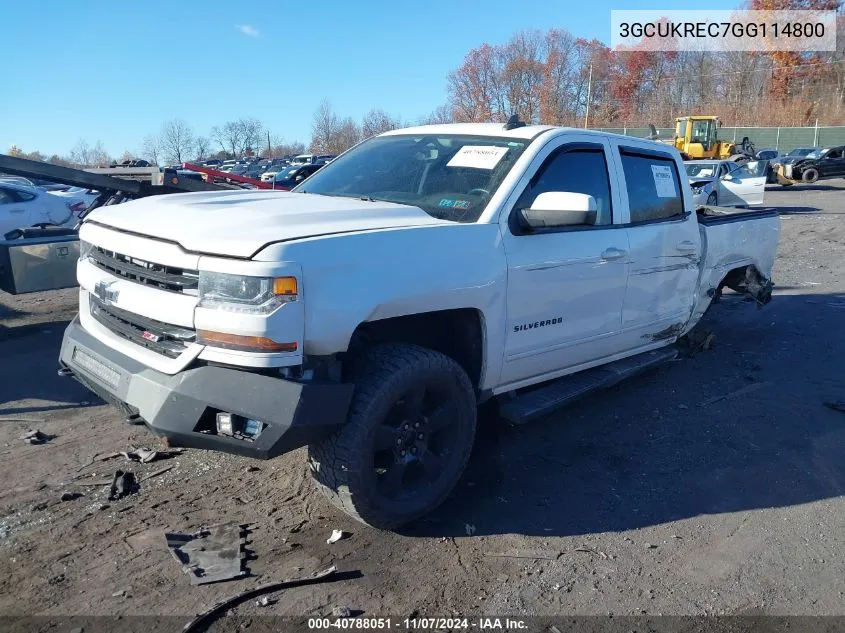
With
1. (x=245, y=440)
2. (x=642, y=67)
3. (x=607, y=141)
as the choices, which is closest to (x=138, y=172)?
(x=607, y=141)

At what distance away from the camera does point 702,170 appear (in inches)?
792

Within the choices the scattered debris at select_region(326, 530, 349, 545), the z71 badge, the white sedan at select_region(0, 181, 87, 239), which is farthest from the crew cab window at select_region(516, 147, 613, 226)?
the white sedan at select_region(0, 181, 87, 239)

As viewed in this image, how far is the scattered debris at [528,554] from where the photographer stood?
3.37 metres

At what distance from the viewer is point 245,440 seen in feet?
9.92

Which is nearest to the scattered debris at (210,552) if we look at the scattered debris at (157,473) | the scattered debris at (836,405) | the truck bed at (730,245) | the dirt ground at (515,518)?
the dirt ground at (515,518)

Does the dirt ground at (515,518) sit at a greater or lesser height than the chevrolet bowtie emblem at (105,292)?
lesser

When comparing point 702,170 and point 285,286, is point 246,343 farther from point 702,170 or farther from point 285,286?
point 702,170

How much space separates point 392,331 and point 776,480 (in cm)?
248

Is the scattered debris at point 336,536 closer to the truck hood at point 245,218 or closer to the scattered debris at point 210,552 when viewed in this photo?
the scattered debris at point 210,552

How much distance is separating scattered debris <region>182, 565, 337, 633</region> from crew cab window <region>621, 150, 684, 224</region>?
3.05 meters

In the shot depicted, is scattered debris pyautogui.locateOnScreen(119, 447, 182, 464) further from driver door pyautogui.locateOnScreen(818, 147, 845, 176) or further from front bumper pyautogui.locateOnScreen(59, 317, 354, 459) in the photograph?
driver door pyautogui.locateOnScreen(818, 147, 845, 176)

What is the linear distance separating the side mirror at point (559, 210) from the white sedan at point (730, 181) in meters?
16.9

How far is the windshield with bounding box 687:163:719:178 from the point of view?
19.9 meters

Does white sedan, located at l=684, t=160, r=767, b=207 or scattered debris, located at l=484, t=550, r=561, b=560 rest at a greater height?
white sedan, located at l=684, t=160, r=767, b=207
